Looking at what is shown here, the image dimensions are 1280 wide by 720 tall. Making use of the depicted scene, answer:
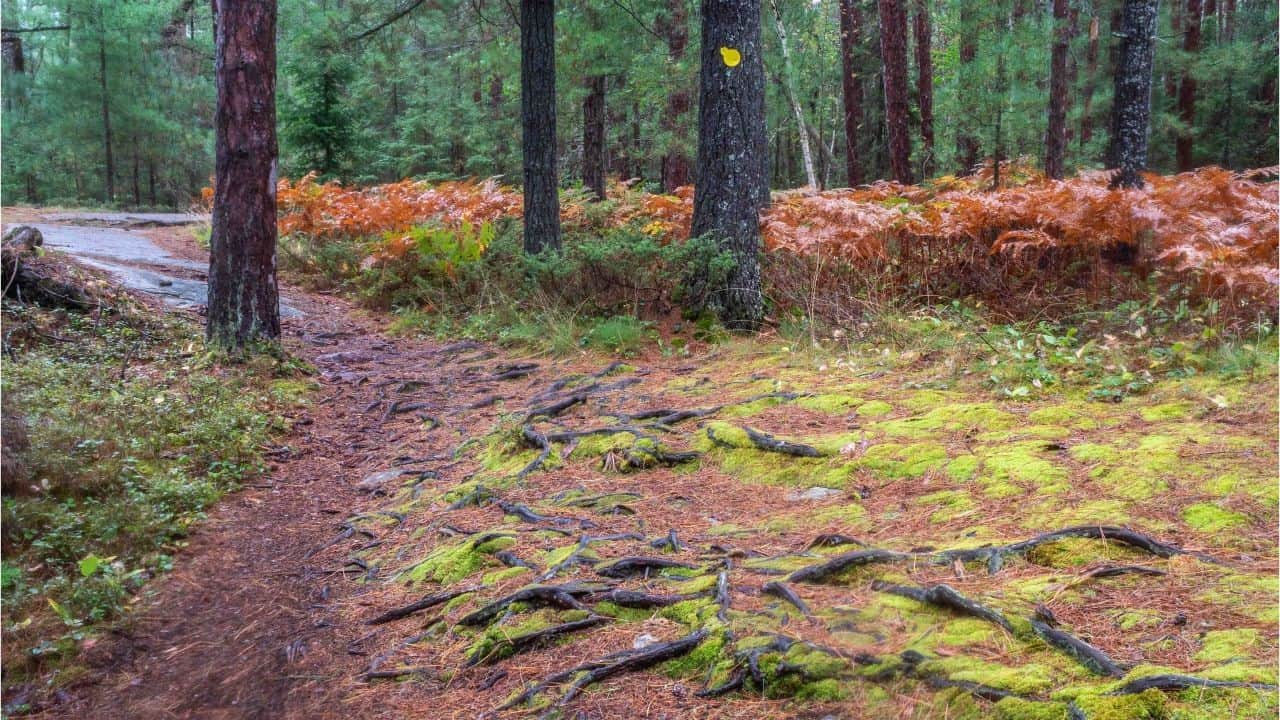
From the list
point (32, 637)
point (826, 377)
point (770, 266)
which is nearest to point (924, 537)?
point (826, 377)

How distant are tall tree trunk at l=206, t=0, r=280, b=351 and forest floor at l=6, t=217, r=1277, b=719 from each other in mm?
2308

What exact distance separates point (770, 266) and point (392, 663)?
19.5ft

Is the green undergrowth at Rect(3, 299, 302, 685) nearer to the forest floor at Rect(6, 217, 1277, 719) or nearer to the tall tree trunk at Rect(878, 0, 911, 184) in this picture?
the forest floor at Rect(6, 217, 1277, 719)

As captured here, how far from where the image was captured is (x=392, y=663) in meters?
2.96

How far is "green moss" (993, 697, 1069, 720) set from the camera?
71.7 inches

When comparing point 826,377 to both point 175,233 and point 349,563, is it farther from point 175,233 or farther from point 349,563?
point 175,233

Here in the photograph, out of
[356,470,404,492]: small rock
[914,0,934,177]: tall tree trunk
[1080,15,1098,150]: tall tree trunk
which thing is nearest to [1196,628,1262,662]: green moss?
[356,470,404,492]: small rock

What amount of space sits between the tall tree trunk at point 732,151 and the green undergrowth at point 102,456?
161 inches

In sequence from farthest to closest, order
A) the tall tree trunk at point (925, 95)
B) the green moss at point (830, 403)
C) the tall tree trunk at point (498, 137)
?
the tall tree trunk at point (498, 137) < the tall tree trunk at point (925, 95) < the green moss at point (830, 403)

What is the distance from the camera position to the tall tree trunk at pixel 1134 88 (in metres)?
7.34

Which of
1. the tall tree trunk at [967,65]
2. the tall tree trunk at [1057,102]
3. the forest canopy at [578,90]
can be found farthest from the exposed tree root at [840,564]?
the tall tree trunk at [967,65]

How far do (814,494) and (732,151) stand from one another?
176 inches

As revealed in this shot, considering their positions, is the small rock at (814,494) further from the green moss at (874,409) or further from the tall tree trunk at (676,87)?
the tall tree trunk at (676,87)

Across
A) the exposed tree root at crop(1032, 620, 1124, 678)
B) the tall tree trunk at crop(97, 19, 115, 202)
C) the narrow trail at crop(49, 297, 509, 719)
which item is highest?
the tall tree trunk at crop(97, 19, 115, 202)
